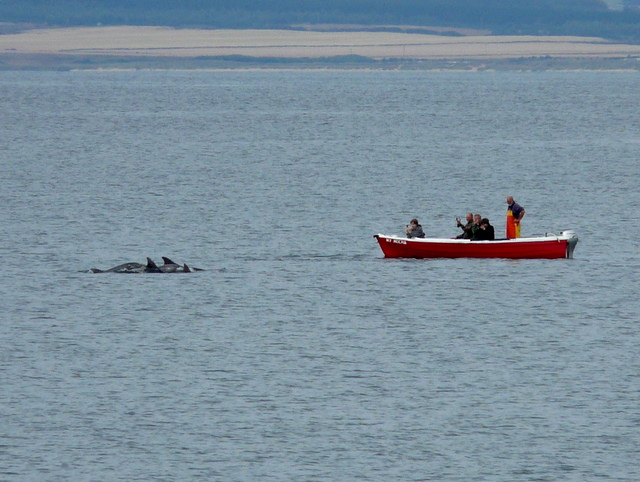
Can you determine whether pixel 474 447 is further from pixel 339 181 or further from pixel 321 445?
pixel 339 181

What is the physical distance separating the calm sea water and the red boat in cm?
41

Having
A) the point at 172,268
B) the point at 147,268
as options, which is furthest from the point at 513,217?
the point at 147,268

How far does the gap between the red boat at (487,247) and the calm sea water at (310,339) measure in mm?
407

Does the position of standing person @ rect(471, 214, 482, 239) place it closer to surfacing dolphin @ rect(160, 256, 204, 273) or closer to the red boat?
the red boat


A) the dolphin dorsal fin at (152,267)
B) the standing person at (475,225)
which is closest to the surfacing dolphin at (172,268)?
the dolphin dorsal fin at (152,267)

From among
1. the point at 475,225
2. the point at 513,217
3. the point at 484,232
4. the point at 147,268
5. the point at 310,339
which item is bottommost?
the point at 310,339

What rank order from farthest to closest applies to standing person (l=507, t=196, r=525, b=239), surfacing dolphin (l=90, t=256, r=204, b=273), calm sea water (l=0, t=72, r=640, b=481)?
standing person (l=507, t=196, r=525, b=239), surfacing dolphin (l=90, t=256, r=204, b=273), calm sea water (l=0, t=72, r=640, b=481)

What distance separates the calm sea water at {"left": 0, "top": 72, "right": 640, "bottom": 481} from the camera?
31.0 m

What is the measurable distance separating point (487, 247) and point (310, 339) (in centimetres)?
1508

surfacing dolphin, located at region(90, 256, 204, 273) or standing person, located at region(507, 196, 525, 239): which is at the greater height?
standing person, located at region(507, 196, 525, 239)

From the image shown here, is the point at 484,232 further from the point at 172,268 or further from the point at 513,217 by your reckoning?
the point at 172,268

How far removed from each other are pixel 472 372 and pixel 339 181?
186 feet

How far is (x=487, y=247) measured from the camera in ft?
Answer: 178

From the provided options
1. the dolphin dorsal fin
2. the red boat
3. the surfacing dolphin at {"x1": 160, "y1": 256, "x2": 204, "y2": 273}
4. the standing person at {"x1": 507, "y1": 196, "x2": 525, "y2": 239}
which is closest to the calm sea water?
the red boat
